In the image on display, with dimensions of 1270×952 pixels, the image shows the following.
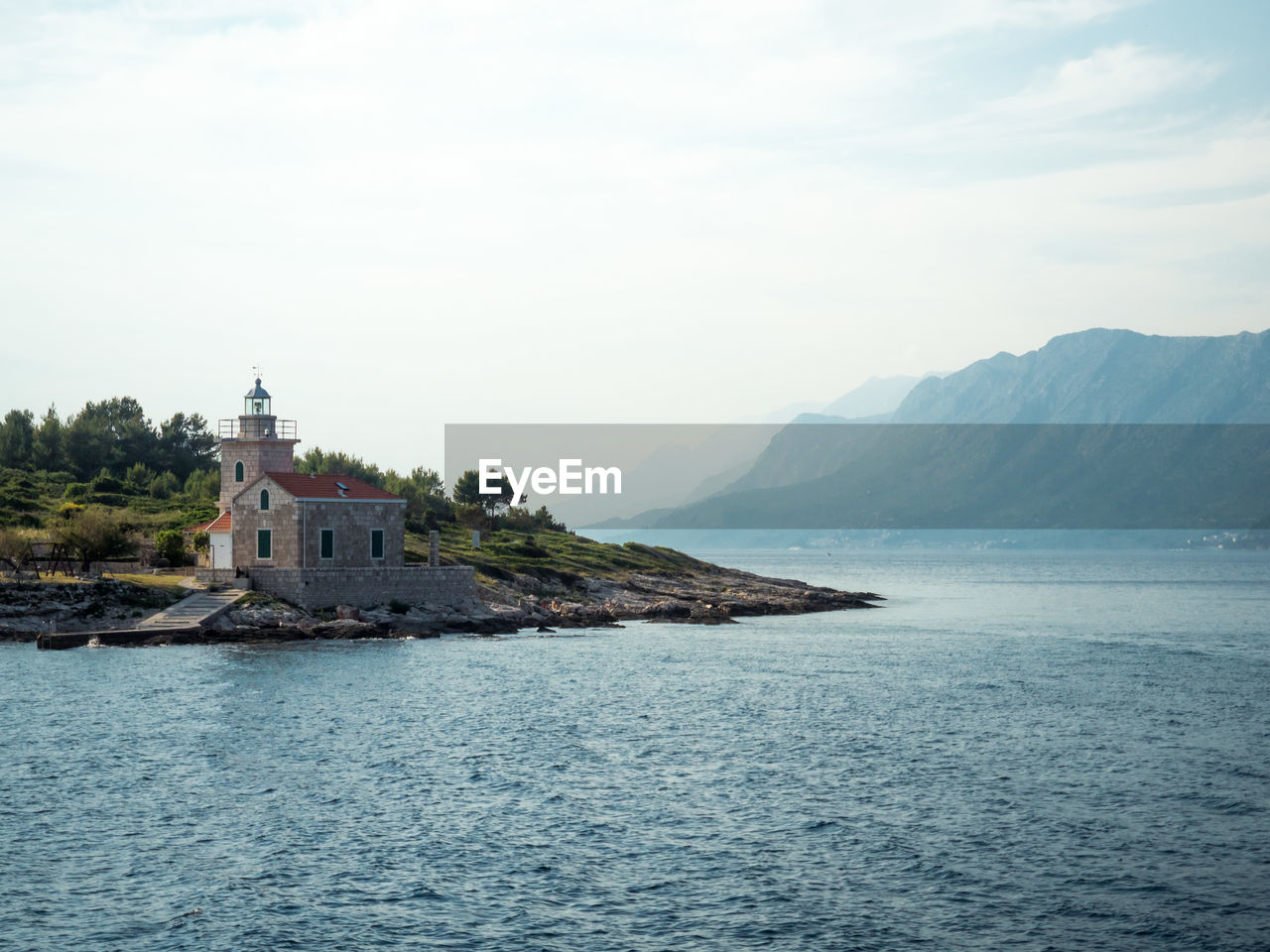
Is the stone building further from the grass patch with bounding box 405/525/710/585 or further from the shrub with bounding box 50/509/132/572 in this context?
the grass patch with bounding box 405/525/710/585

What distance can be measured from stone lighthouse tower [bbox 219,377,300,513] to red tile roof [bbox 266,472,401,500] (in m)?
2.44

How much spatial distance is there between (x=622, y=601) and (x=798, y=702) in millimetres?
42162

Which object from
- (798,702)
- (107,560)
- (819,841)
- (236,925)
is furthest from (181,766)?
(107,560)

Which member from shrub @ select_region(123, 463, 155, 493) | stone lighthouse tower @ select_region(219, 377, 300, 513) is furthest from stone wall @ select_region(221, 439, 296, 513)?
shrub @ select_region(123, 463, 155, 493)

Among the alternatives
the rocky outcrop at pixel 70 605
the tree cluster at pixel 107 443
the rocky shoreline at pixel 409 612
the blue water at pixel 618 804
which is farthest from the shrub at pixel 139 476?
the blue water at pixel 618 804

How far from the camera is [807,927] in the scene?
804 inches

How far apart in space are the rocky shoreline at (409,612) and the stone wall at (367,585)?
647mm

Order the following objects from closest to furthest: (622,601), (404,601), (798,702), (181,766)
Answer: (181,766) < (798,702) < (404,601) < (622,601)

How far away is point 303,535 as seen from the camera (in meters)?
62.6

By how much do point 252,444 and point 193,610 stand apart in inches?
487

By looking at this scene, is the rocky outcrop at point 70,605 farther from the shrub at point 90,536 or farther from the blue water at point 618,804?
the shrub at point 90,536

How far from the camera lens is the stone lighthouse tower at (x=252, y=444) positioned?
68125mm

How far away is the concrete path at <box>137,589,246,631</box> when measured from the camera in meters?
57.1

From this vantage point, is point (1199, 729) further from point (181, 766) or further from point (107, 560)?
point (107, 560)
